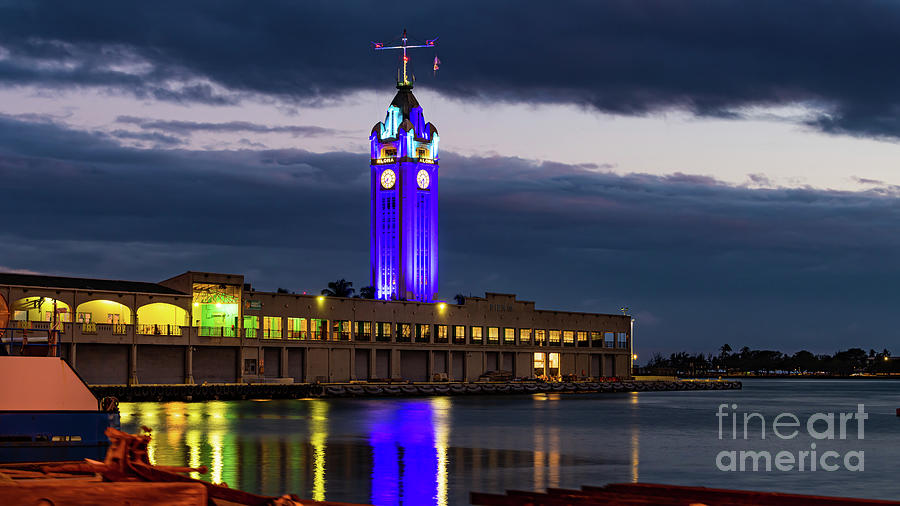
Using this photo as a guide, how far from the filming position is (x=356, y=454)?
147ft

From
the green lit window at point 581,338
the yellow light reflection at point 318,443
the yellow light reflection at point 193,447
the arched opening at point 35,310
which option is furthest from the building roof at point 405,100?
the yellow light reflection at point 193,447

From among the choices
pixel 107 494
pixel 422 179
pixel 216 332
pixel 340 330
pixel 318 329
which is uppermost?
pixel 422 179

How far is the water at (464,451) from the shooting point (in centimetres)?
3412

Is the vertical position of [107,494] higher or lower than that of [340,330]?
lower

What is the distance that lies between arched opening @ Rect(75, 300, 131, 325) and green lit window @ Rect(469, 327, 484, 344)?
5152 cm

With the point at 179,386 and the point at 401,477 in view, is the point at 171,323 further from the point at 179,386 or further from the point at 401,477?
the point at 401,477

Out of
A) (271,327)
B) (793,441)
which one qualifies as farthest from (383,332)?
(793,441)

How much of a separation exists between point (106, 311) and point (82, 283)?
160 inches

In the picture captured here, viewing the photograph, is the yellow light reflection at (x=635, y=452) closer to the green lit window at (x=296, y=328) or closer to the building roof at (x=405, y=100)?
the green lit window at (x=296, y=328)

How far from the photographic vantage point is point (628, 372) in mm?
170625

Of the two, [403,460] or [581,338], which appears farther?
[581,338]

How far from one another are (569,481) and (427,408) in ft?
191

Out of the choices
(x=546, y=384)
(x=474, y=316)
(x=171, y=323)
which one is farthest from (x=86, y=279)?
(x=546, y=384)

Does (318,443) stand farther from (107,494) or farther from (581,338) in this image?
(581,338)
